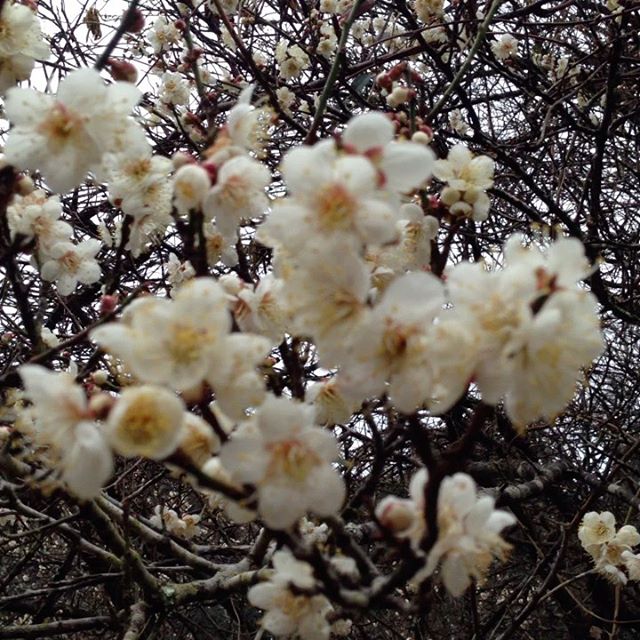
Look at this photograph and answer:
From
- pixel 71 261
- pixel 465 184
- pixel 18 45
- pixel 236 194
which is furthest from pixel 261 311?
pixel 71 261

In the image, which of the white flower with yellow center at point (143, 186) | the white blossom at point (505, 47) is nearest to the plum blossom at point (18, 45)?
the white flower with yellow center at point (143, 186)

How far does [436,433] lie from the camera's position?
5000 mm

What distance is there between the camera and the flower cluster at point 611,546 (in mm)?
3132

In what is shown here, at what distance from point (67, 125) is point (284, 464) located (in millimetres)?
915

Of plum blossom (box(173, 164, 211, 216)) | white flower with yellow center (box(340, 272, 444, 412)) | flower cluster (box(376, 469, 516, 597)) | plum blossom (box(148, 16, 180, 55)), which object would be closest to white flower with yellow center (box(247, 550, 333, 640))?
flower cluster (box(376, 469, 516, 597))

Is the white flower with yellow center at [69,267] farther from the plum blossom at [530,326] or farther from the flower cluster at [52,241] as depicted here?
the plum blossom at [530,326]

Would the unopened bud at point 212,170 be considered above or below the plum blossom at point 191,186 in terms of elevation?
above

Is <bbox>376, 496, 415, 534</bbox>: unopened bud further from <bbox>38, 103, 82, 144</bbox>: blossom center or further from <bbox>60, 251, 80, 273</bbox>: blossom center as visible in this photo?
<bbox>60, 251, 80, 273</bbox>: blossom center

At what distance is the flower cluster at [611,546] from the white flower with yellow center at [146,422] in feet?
9.00

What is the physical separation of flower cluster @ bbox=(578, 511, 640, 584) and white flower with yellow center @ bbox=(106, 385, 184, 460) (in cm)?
274

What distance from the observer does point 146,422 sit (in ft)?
3.22

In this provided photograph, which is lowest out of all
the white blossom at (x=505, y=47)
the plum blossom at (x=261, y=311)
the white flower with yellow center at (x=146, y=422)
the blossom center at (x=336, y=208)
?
the white flower with yellow center at (x=146, y=422)

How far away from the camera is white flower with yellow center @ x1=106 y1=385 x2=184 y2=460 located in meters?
0.97

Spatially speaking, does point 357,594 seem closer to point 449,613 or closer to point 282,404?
point 282,404
